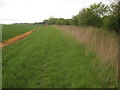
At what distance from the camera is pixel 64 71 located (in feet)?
13.2

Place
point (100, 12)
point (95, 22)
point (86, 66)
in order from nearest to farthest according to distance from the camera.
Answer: point (86, 66) → point (95, 22) → point (100, 12)

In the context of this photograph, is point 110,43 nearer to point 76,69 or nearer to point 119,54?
point 119,54

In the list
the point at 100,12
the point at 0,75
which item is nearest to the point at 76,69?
the point at 0,75

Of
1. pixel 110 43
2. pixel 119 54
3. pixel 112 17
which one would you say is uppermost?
pixel 112 17

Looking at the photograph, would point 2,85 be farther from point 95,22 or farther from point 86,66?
point 95,22

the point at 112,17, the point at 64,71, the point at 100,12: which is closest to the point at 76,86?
the point at 64,71

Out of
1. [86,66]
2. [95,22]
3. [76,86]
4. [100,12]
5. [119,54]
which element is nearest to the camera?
[76,86]

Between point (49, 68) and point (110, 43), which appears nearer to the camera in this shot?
point (110, 43)

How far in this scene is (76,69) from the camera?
4070mm

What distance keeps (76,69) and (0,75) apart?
2354 millimetres

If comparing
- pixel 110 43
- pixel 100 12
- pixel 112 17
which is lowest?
pixel 110 43

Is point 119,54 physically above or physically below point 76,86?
above

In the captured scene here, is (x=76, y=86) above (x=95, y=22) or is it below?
below

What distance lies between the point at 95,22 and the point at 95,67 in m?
14.6
